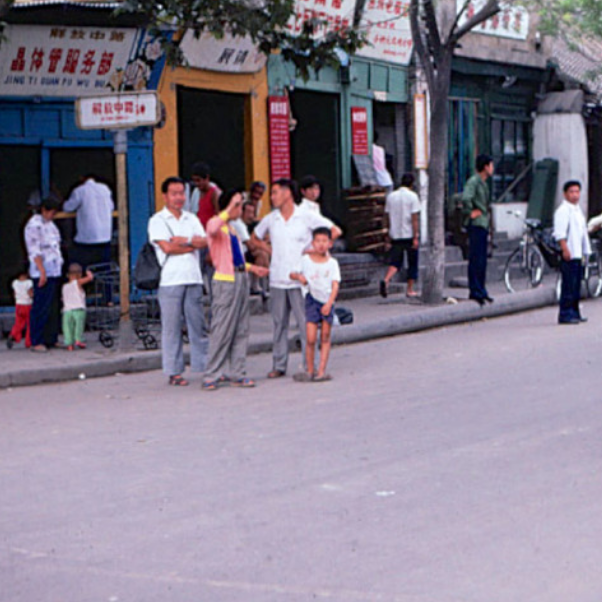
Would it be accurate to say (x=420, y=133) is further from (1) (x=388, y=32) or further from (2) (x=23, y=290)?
(2) (x=23, y=290)

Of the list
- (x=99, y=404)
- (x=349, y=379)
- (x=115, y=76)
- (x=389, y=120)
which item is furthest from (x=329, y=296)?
(x=389, y=120)

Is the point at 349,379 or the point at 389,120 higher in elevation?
the point at 389,120

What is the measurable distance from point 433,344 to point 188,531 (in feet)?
30.3

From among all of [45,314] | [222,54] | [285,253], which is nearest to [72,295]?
[45,314]

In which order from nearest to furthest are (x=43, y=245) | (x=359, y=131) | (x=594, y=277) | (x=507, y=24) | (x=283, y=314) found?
1. (x=283, y=314)
2. (x=43, y=245)
3. (x=594, y=277)
4. (x=359, y=131)
5. (x=507, y=24)

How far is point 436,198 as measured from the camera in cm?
1961

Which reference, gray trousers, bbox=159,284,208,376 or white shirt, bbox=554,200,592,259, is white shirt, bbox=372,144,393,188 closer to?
white shirt, bbox=554,200,592,259

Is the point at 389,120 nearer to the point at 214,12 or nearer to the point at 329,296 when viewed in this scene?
the point at 214,12

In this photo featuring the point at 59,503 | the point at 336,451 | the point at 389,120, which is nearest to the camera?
the point at 59,503

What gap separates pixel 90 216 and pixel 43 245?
2.58m

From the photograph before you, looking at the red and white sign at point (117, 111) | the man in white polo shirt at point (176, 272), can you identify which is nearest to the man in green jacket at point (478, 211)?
the red and white sign at point (117, 111)

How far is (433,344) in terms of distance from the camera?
51.0 ft

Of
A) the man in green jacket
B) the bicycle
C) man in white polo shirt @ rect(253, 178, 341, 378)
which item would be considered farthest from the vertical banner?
man in white polo shirt @ rect(253, 178, 341, 378)

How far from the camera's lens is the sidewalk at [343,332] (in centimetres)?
1345
